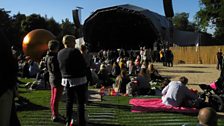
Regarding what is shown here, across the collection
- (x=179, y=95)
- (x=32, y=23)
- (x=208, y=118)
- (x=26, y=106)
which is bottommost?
(x=26, y=106)

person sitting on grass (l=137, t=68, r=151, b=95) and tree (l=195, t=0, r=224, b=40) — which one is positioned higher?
tree (l=195, t=0, r=224, b=40)

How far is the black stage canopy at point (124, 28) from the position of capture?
144ft

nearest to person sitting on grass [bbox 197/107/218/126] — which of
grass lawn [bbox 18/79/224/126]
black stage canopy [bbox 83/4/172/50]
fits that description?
grass lawn [bbox 18/79/224/126]

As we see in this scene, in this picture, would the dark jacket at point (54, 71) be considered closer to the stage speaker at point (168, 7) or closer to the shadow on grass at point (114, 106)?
the shadow on grass at point (114, 106)

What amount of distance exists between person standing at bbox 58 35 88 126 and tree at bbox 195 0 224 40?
55233 mm

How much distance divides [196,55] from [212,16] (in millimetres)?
19173

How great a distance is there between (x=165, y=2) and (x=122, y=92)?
782 inches

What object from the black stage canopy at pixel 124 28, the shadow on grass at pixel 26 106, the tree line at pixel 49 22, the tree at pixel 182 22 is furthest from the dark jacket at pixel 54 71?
the tree at pixel 182 22

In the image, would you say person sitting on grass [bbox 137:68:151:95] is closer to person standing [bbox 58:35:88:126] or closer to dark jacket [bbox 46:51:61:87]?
dark jacket [bbox 46:51:61:87]

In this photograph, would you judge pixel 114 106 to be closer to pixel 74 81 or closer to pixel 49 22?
pixel 74 81

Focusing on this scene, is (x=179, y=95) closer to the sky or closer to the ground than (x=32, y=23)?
closer to the ground

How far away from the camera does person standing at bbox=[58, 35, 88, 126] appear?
7934mm

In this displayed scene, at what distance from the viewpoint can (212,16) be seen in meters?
64.6

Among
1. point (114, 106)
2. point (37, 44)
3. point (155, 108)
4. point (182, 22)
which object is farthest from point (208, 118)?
point (182, 22)
